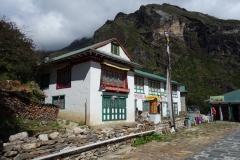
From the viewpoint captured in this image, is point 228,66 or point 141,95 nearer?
point 141,95

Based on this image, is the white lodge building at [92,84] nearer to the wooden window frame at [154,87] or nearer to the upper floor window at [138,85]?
the upper floor window at [138,85]

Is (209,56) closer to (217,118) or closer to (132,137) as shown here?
(217,118)

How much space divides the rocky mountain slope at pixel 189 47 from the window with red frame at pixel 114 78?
41178 millimetres

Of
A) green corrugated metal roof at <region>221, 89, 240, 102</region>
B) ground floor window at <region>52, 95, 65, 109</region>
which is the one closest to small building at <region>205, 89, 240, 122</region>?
green corrugated metal roof at <region>221, 89, 240, 102</region>

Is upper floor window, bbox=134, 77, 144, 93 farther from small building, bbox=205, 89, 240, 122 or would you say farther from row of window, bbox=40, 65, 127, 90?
small building, bbox=205, 89, 240, 122

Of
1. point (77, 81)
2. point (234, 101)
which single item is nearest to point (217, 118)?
point (234, 101)

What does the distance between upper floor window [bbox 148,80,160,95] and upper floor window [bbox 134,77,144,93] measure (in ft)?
6.22

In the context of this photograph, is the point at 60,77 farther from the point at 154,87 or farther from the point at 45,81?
the point at 154,87

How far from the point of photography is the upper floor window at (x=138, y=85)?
80.8 feet

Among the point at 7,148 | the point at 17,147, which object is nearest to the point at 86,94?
the point at 17,147

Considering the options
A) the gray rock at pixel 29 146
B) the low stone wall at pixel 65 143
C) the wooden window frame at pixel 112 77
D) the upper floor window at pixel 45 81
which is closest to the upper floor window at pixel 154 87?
the wooden window frame at pixel 112 77

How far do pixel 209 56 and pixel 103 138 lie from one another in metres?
88.1

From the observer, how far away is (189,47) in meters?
94.4

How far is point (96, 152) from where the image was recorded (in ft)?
30.8
